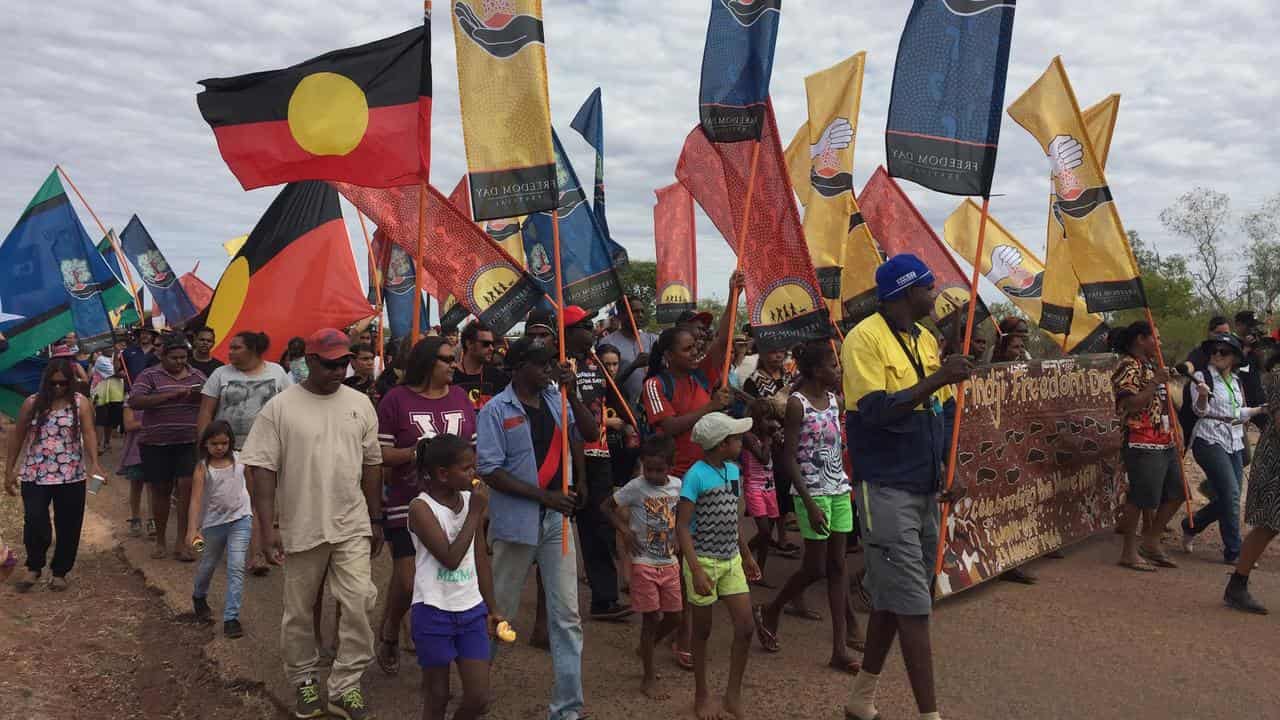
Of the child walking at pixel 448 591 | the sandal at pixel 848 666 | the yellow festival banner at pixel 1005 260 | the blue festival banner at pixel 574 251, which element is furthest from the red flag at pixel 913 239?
the child walking at pixel 448 591

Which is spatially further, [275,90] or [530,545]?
[275,90]

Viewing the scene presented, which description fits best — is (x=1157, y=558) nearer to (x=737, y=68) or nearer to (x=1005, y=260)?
(x=1005, y=260)

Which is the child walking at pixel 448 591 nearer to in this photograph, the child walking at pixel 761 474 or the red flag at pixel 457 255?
the red flag at pixel 457 255

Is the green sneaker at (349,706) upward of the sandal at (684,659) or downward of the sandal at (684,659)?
downward

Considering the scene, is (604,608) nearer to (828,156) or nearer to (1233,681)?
(1233,681)

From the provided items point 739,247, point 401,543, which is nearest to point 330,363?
point 401,543

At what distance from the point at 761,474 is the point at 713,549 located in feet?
6.96

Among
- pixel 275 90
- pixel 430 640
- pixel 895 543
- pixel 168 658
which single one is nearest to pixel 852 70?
pixel 275 90

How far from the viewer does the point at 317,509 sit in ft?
15.5

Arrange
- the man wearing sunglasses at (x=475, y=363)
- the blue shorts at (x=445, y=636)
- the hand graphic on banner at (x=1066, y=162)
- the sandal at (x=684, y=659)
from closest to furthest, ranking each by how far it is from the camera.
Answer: the blue shorts at (x=445, y=636) < the sandal at (x=684, y=659) < the man wearing sunglasses at (x=475, y=363) < the hand graphic on banner at (x=1066, y=162)

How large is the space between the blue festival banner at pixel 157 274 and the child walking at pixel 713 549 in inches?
417

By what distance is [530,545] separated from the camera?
4672 mm

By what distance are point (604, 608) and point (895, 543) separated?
2.90 meters

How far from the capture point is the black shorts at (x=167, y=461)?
8.34 metres
